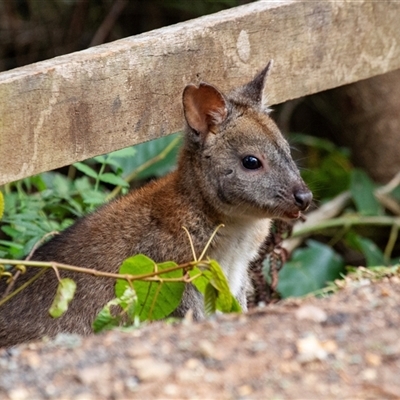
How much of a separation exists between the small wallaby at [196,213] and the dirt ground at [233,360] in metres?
1.60

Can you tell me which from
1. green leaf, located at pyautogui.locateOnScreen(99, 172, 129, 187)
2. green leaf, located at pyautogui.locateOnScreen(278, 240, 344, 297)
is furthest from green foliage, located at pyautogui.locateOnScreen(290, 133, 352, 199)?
green leaf, located at pyautogui.locateOnScreen(99, 172, 129, 187)

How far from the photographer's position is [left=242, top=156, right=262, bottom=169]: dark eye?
482cm

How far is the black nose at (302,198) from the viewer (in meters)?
4.73

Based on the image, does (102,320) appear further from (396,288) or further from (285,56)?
(285,56)

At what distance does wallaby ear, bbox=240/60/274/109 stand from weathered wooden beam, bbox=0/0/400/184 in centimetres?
14

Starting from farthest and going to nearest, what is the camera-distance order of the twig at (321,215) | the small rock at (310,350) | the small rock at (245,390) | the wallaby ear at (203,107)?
the twig at (321,215), the wallaby ear at (203,107), the small rock at (310,350), the small rock at (245,390)

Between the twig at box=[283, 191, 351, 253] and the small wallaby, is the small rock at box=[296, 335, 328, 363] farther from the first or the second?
the twig at box=[283, 191, 351, 253]

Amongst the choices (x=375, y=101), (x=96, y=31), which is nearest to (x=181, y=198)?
(x=375, y=101)

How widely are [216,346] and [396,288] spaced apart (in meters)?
0.83

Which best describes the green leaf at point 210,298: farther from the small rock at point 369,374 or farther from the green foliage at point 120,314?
the small rock at point 369,374

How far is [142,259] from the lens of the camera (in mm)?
3660

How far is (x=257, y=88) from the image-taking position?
4859 mm

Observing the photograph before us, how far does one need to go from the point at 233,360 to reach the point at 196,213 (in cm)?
210

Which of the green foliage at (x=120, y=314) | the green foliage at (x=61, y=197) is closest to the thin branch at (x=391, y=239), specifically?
the green foliage at (x=61, y=197)
